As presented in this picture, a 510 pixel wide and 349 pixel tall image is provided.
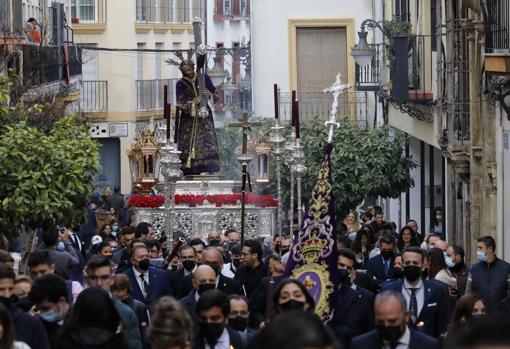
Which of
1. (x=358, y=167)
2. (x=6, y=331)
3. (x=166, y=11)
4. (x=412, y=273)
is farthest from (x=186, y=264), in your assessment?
(x=166, y=11)

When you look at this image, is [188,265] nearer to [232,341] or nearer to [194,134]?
[232,341]

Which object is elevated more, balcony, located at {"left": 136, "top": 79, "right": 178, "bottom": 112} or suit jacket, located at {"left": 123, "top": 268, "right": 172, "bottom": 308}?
balcony, located at {"left": 136, "top": 79, "right": 178, "bottom": 112}

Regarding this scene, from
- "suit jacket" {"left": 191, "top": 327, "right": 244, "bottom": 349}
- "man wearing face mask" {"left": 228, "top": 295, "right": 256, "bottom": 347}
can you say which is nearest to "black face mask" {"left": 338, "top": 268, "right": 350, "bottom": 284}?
"man wearing face mask" {"left": 228, "top": 295, "right": 256, "bottom": 347}

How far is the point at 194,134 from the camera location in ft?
103

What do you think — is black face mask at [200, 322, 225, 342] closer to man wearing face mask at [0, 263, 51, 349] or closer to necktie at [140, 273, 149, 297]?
man wearing face mask at [0, 263, 51, 349]

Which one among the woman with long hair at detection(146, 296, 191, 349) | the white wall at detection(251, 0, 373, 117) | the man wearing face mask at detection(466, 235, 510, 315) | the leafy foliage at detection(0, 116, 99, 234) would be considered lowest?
the man wearing face mask at detection(466, 235, 510, 315)

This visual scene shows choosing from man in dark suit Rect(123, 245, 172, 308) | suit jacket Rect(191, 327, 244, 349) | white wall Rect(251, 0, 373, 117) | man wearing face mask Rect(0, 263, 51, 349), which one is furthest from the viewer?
white wall Rect(251, 0, 373, 117)

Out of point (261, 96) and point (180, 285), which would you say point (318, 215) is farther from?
point (261, 96)

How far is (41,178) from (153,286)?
11.3 ft

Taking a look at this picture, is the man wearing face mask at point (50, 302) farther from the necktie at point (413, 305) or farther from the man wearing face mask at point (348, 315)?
the necktie at point (413, 305)

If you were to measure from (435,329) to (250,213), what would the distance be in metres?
16.3

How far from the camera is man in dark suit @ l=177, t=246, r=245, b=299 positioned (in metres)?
13.7

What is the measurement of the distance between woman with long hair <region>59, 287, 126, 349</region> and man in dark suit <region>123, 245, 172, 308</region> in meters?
5.63

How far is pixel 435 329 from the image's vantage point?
1273cm
